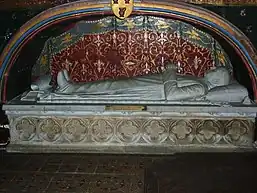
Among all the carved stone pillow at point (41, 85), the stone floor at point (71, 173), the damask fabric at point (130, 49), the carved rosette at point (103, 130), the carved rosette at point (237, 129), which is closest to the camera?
the stone floor at point (71, 173)

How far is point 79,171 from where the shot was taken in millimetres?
3902

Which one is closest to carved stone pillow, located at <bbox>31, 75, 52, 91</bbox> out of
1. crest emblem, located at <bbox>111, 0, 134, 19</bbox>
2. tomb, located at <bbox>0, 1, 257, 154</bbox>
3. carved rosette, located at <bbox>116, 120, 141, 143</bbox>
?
tomb, located at <bbox>0, 1, 257, 154</bbox>

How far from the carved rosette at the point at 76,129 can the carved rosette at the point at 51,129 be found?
0.28 feet

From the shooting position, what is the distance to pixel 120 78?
4898mm

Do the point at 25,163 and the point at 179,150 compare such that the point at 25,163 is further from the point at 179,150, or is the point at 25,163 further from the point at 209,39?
the point at 209,39

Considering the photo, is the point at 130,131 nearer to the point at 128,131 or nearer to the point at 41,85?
the point at 128,131

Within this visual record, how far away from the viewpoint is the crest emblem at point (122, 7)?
4191 mm

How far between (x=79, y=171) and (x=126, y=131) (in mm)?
737

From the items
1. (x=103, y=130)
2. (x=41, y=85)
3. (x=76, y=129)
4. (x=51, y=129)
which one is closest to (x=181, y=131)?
(x=103, y=130)

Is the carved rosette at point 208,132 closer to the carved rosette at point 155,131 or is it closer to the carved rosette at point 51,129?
the carved rosette at point 155,131

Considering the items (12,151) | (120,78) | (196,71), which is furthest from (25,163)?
(196,71)

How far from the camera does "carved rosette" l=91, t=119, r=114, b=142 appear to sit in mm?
4430

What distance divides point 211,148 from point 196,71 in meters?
1.08

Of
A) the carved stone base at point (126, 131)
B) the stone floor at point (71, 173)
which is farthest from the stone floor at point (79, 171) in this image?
the carved stone base at point (126, 131)
